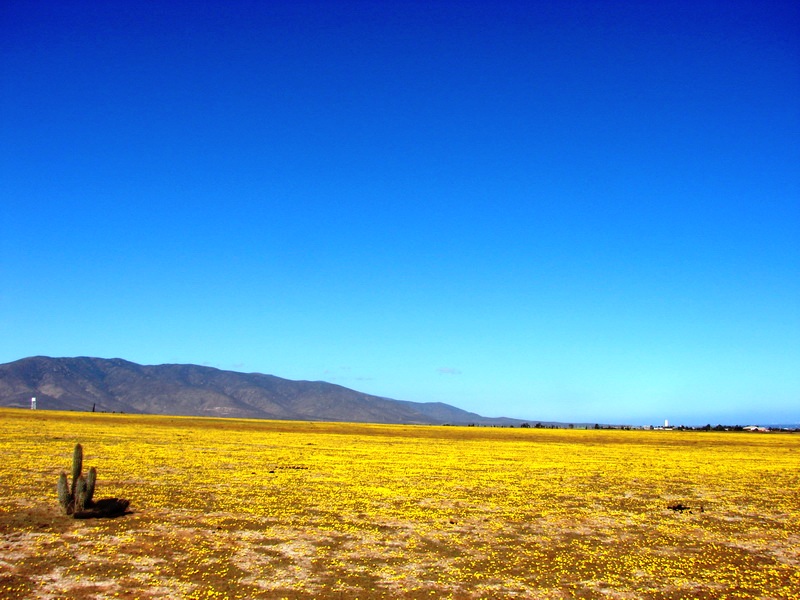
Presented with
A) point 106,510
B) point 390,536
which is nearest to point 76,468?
point 106,510

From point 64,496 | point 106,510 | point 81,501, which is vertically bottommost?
point 106,510

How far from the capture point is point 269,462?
98.5 ft

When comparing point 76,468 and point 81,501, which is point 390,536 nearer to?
point 81,501

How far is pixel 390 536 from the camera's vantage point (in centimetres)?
1440

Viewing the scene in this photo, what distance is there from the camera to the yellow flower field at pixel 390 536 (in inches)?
433

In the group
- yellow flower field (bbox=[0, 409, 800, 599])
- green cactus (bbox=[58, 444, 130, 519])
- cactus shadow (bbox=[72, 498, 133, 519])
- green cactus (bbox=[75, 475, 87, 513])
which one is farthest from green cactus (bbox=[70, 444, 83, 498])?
yellow flower field (bbox=[0, 409, 800, 599])

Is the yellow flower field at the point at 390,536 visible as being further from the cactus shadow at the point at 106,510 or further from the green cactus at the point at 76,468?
the green cactus at the point at 76,468

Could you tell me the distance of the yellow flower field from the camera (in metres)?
11.0

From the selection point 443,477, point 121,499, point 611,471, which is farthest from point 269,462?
point 611,471

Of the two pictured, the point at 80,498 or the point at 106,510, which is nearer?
the point at 80,498

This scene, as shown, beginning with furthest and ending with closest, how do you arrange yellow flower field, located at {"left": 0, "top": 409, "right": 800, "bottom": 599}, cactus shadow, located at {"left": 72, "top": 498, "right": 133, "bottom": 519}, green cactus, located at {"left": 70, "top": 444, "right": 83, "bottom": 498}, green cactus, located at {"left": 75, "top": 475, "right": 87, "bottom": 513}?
green cactus, located at {"left": 70, "top": 444, "right": 83, "bottom": 498} → green cactus, located at {"left": 75, "top": 475, "right": 87, "bottom": 513} → cactus shadow, located at {"left": 72, "top": 498, "right": 133, "bottom": 519} → yellow flower field, located at {"left": 0, "top": 409, "right": 800, "bottom": 599}

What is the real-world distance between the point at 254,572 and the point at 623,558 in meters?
7.92

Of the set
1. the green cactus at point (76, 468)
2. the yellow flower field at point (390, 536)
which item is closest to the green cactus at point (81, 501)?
the green cactus at point (76, 468)

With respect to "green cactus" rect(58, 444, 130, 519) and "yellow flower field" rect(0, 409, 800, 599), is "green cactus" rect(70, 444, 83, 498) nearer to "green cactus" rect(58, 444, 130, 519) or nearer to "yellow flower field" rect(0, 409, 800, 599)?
"green cactus" rect(58, 444, 130, 519)
